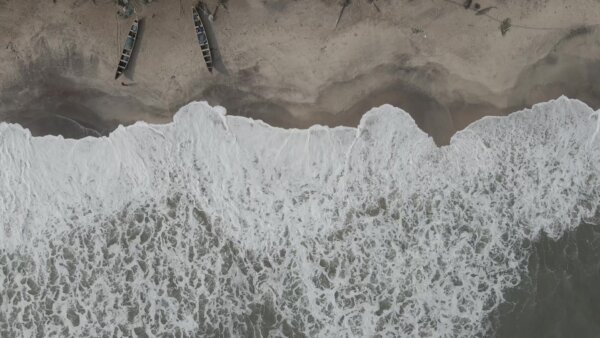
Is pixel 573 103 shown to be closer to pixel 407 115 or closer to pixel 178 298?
pixel 407 115

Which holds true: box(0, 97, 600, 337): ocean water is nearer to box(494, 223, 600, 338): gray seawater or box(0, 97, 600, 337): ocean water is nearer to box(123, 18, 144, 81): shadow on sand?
box(494, 223, 600, 338): gray seawater

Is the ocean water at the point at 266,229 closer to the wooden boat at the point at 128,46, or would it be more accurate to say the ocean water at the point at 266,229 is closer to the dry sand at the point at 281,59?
the dry sand at the point at 281,59

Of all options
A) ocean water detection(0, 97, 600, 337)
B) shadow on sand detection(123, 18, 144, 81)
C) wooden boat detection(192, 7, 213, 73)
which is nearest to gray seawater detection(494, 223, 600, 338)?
ocean water detection(0, 97, 600, 337)

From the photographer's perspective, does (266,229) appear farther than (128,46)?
Yes

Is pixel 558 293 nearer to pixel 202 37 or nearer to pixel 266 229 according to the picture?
pixel 266 229

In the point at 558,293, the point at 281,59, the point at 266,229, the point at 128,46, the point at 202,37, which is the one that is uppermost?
the point at 202,37

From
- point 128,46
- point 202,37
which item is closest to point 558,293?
point 202,37

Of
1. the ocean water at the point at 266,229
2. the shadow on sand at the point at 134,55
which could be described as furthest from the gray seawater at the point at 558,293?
the shadow on sand at the point at 134,55
